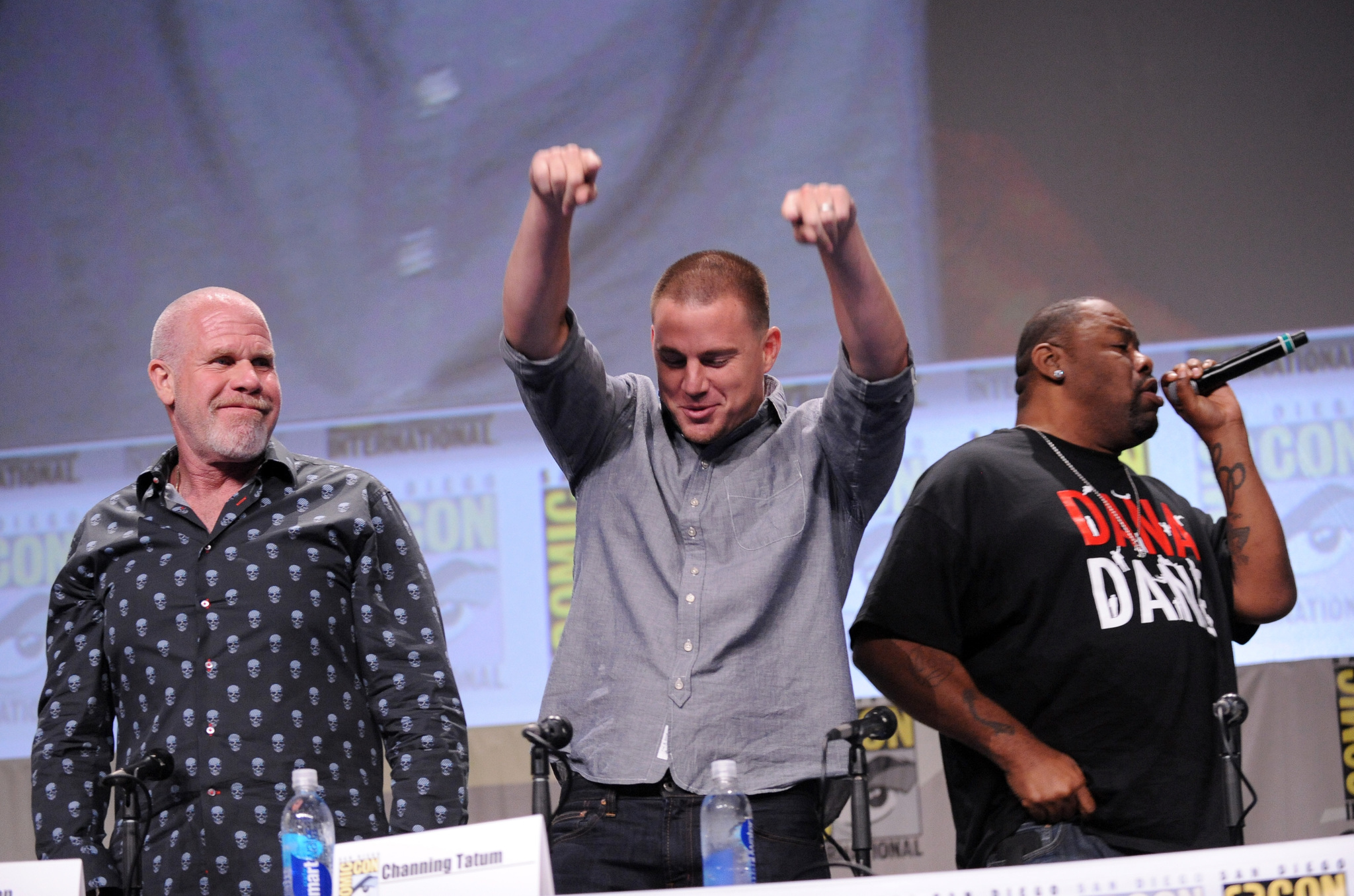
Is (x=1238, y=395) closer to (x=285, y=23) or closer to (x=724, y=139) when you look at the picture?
(x=724, y=139)

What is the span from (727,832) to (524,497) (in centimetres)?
213

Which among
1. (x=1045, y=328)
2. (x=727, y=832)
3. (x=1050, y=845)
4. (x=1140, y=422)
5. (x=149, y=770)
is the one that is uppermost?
(x=1045, y=328)

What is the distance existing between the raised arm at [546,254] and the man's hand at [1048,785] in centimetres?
98

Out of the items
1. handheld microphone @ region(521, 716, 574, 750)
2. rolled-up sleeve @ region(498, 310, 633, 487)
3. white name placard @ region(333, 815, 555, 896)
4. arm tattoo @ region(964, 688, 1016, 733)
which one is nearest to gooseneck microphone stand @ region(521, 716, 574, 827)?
handheld microphone @ region(521, 716, 574, 750)

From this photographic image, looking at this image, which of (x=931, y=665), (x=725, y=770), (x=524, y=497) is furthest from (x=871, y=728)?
(x=524, y=497)

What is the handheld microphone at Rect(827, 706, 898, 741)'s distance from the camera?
5.14 ft

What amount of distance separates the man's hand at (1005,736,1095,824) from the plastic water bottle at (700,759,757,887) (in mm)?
486

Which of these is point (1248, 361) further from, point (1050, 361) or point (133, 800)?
point (133, 800)

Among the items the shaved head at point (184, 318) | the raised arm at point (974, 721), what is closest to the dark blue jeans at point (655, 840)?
the raised arm at point (974, 721)

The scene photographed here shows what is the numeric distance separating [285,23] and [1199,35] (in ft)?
9.65

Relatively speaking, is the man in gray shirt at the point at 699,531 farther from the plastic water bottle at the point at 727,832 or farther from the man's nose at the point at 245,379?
the man's nose at the point at 245,379

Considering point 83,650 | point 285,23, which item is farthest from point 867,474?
point 285,23

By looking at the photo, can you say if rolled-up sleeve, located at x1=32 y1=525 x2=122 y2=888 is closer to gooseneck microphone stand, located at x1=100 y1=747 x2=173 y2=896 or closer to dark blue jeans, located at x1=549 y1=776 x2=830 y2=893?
gooseneck microphone stand, located at x1=100 y1=747 x2=173 y2=896

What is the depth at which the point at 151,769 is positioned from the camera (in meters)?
1.71
